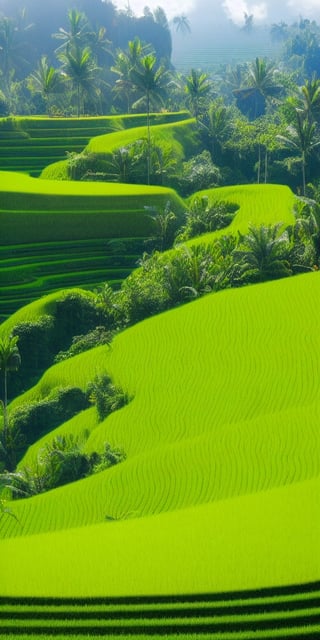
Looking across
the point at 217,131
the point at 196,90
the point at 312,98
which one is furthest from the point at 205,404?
the point at 196,90

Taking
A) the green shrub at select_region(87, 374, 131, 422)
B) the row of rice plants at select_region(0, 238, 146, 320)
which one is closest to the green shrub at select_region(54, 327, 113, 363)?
the green shrub at select_region(87, 374, 131, 422)

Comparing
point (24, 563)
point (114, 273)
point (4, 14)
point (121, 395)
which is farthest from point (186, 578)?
point (4, 14)

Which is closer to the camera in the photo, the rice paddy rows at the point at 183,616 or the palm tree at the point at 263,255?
the rice paddy rows at the point at 183,616

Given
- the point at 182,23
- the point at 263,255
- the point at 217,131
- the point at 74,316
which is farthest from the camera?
the point at 182,23

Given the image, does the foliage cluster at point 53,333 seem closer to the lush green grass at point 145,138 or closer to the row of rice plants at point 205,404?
the row of rice plants at point 205,404

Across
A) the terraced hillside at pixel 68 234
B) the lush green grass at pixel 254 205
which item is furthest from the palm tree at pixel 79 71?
the terraced hillside at pixel 68 234

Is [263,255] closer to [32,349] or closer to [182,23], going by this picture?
[32,349]
